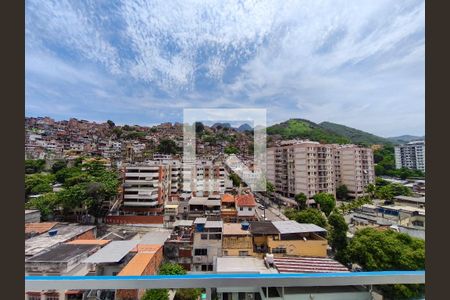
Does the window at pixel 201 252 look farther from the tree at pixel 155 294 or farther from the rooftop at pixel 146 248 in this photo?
the tree at pixel 155 294

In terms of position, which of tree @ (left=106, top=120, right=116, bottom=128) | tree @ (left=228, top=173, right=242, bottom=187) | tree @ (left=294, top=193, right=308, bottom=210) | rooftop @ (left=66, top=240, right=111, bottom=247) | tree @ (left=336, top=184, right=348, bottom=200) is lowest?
rooftop @ (left=66, top=240, right=111, bottom=247)

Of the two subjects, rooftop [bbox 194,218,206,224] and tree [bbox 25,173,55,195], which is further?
rooftop [bbox 194,218,206,224]

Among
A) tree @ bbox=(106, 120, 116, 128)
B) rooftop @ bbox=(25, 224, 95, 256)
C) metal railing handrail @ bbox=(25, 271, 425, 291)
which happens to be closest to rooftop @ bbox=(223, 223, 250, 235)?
metal railing handrail @ bbox=(25, 271, 425, 291)

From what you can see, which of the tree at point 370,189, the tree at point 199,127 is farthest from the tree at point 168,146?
the tree at point 370,189

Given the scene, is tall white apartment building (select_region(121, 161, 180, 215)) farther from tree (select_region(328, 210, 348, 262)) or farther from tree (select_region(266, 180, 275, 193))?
tree (select_region(328, 210, 348, 262))

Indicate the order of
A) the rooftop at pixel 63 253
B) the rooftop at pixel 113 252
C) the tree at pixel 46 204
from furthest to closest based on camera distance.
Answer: the tree at pixel 46 204 < the rooftop at pixel 113 252 < the rooftop at pixel 63 253

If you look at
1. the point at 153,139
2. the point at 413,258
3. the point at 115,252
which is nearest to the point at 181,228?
the point at 115,252
